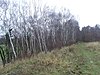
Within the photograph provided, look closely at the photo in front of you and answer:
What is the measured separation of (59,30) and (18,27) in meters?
17.3

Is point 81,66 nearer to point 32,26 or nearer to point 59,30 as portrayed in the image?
point 32,26

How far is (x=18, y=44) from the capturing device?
144 ft

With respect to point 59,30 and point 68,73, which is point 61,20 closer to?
point 59,30

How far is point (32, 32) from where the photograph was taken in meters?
47.8

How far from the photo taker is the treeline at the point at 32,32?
34.3 meters

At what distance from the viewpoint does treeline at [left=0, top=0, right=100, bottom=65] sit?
3426 cm

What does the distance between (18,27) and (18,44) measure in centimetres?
341

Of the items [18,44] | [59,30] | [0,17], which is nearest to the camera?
[0,17]

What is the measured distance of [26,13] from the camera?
40.8 meters

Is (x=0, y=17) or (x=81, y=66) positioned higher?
(x=0, y=17)

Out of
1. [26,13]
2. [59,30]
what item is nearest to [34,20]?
[26,13]

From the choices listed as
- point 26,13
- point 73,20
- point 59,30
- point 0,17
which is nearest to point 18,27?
point 26,13

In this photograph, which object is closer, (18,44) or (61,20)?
(18,44)

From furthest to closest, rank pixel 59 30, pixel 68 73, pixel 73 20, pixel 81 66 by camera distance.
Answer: pixel 73 20 < pixel 59 30 < pixel 81 66 < pixel 68 73
